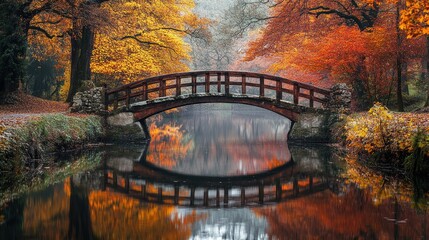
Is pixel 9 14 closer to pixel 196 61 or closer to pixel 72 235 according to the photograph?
pixel 72 235

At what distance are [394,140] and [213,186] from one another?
14.2ft

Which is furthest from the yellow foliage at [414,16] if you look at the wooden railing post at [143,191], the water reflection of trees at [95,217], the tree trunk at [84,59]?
the tree trunk at [84,59]

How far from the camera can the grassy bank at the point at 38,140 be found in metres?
11.3

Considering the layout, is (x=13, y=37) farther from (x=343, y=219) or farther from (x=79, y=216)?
(x=343, y=219)

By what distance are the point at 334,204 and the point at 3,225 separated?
5.40 meters

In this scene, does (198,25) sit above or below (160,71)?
above

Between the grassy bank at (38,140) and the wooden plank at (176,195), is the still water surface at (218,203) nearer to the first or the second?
the wooden plank at (176,195)

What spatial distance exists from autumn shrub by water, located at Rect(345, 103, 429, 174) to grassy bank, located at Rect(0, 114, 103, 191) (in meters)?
8.03

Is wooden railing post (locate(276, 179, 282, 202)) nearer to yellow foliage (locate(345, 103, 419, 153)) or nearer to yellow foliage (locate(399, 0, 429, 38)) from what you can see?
yellow foliage (locate(345, 103, 419, 153))

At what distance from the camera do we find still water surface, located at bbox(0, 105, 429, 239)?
24.6 feet

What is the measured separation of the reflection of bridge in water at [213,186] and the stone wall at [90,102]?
6.75 metres

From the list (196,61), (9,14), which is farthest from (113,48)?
(196,61)

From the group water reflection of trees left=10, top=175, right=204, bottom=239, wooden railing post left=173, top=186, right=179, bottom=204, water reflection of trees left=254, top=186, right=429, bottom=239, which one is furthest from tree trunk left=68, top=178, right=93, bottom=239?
water reflection of trees left=254, top=186, right=429, bottom=239

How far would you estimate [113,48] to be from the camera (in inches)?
1030
